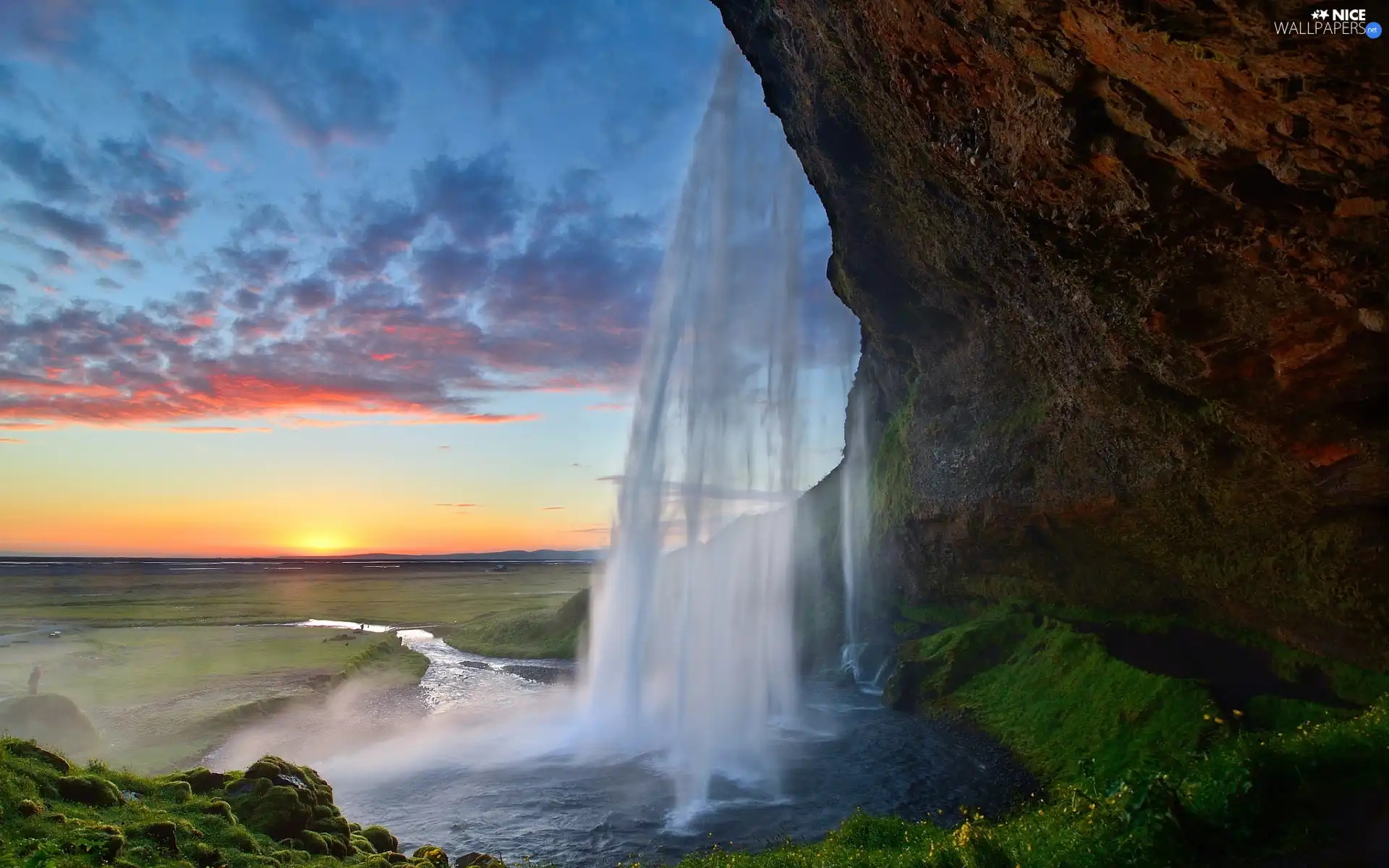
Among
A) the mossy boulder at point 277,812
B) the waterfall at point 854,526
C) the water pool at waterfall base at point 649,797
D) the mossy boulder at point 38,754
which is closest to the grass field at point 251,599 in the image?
the waterfall at point 854,526

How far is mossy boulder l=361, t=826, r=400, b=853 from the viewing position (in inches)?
655

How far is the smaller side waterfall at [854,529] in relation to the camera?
49.2 m

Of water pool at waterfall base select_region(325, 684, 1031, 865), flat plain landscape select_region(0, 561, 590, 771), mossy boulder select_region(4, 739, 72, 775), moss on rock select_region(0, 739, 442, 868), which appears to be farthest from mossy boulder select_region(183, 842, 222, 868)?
flat plain landscape select_region(0, 561, 590, 771)

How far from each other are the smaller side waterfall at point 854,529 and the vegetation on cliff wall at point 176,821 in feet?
113

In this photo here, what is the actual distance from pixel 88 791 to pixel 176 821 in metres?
1.80

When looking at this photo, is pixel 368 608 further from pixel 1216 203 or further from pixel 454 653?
pixel 1216 203

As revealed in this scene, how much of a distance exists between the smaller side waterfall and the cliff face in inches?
531

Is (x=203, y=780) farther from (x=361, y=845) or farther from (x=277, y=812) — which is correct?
(x=361, y=845)

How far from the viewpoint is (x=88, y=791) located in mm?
12727

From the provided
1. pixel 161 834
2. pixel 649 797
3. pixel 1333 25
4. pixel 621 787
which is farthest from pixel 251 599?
pixel 1333 25

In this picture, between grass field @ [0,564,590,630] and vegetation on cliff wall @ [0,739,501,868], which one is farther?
grass field @ [0,564,590,630]

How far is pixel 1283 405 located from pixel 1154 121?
1002 centimetres


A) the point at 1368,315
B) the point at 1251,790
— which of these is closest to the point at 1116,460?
the point at 1368,315

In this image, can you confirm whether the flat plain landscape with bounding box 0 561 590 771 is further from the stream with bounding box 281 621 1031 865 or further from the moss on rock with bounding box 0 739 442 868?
the moss on rock with bounding box 0 739 442 868
